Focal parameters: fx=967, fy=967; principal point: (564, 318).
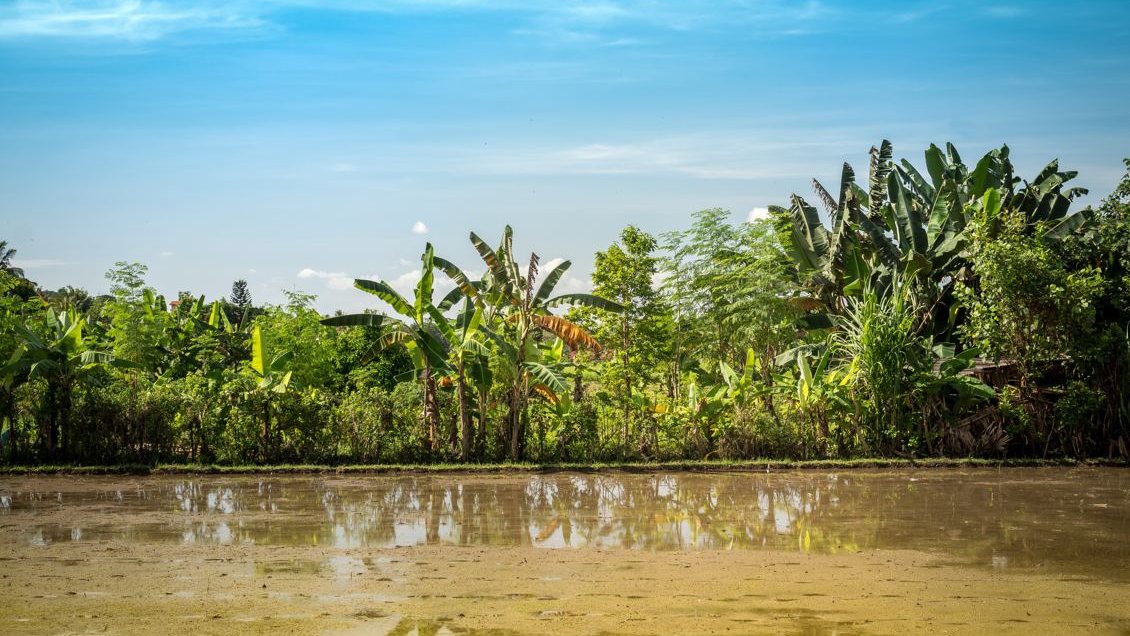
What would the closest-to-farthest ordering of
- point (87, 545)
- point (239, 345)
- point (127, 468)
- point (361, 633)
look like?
point (361, 633) → point (87, 545) → point (127, 468) → point (239, 345)

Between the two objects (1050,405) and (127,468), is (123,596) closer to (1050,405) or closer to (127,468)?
(127,468)

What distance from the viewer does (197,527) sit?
1138 centimetres

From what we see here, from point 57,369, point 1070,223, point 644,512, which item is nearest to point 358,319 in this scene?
point 57,369

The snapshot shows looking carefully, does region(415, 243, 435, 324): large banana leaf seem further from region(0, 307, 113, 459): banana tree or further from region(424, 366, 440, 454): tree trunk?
region(0, 307, 113, 459): banana tree

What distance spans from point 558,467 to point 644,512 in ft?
14.9

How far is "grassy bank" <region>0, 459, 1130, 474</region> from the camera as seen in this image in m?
16.6

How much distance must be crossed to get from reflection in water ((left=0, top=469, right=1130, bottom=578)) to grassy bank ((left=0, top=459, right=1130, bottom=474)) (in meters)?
0.46

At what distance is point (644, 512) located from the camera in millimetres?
12430

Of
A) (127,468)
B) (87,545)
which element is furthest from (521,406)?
(87,545)

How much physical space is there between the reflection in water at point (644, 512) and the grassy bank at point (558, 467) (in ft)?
1.51

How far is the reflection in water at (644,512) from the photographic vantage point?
33.3 ft

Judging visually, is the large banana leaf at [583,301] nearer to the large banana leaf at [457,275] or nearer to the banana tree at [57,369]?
the large banana leaf at [457,275]

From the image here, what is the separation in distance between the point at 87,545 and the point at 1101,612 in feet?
31.2

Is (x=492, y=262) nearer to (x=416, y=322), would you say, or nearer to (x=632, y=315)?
(x=416, y=322)
